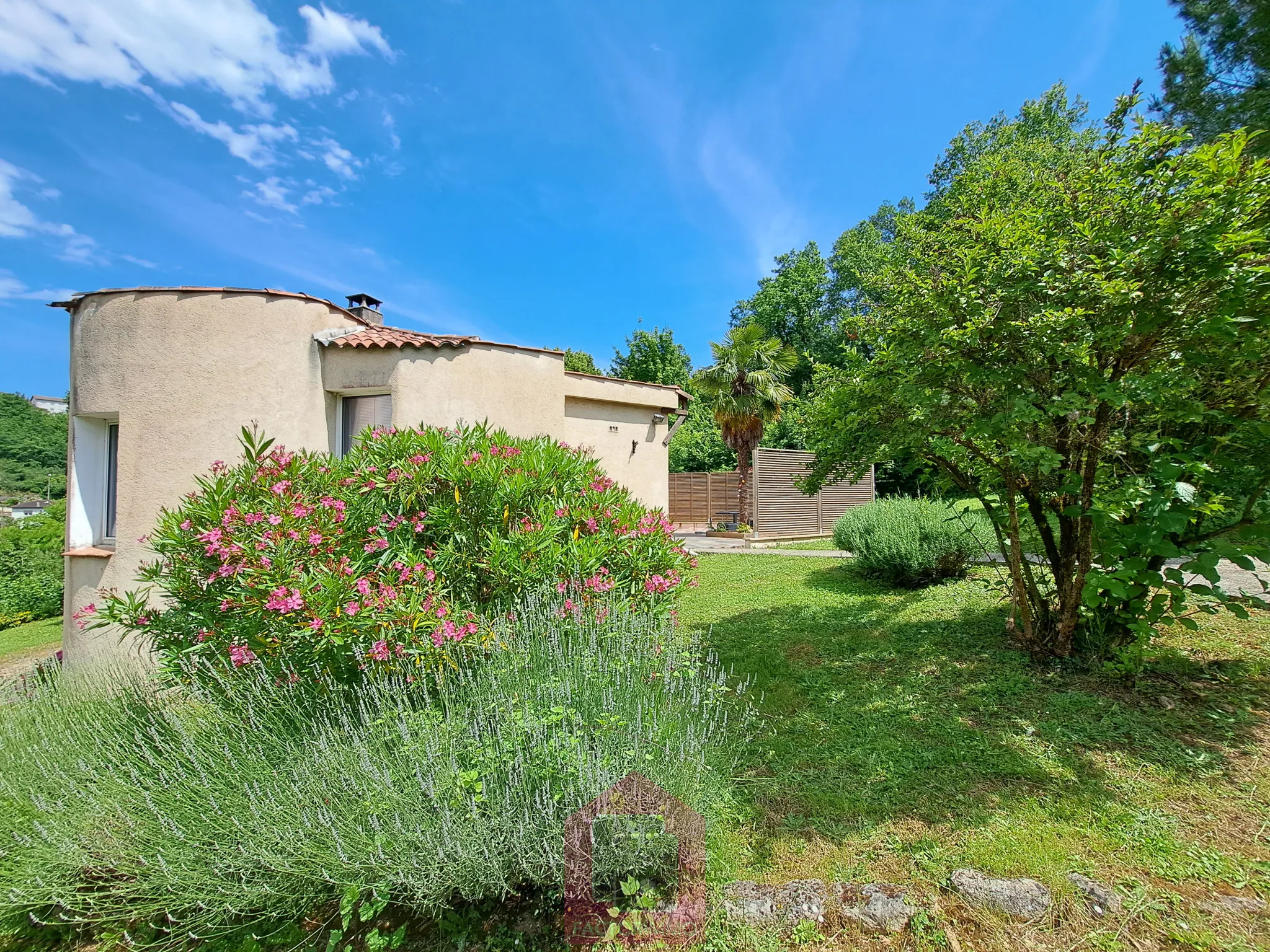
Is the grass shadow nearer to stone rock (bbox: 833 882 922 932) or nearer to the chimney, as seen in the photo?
stone rock (bbox: 833 882 922 932)

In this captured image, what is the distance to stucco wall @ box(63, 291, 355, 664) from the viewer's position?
22.1 ft

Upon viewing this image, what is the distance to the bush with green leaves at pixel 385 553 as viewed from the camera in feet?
10.3

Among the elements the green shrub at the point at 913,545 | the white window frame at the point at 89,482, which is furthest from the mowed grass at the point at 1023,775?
the white window frame at the point at 89,482

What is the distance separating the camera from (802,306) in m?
34.8

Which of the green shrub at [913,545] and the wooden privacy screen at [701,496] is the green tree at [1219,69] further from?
the wooden privacy screen at [701,496]

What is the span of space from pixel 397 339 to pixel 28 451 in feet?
211

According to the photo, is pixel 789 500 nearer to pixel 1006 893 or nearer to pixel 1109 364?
pixel 1109 364

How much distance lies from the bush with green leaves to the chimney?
20.9 feet

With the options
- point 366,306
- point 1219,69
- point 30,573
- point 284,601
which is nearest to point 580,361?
point 30,573

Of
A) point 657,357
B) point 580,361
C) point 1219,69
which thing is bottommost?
point 1219,69

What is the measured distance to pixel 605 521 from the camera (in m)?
4.09

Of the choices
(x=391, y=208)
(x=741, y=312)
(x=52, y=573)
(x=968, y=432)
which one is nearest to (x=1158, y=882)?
(x=968, y=432)

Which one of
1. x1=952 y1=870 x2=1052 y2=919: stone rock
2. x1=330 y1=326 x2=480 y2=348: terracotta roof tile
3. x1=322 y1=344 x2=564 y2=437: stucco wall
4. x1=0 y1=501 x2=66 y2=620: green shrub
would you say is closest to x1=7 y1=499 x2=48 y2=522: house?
x1=0 y1=501 x2=66 y2=620: green shrub

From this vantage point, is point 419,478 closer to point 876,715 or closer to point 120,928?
point 120,928
